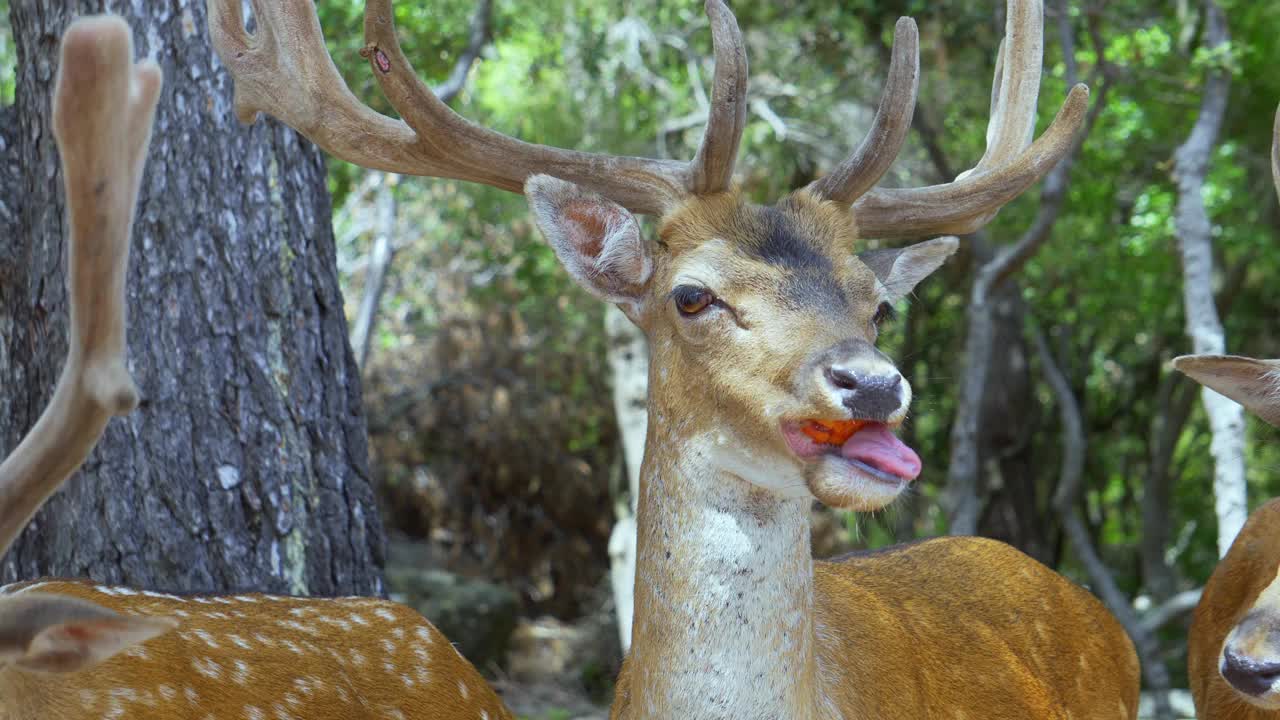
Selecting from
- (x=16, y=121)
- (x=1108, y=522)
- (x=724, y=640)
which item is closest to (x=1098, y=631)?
(x=724, y=640)

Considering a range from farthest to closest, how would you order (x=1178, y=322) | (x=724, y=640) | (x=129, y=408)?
(x=1178, y=322)
(x=724, y=640)
(x=129, y=408)

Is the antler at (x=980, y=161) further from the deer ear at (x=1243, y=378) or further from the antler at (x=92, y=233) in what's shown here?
the antler at (x=92, y=233)

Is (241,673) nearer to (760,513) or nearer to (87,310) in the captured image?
(760,513)

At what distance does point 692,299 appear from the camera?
3.52 meters

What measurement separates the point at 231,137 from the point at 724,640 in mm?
2344

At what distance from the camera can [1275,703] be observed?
356cm

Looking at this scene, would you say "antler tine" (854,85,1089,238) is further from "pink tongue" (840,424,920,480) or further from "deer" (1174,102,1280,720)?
"pink tongue" (840,424,920,480)

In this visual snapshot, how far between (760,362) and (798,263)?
0.32 m

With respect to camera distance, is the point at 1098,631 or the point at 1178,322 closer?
the point at 1098,631

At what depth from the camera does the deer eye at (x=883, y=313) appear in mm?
3743

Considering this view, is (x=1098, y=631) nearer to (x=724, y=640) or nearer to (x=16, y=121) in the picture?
(x=724, y=640)

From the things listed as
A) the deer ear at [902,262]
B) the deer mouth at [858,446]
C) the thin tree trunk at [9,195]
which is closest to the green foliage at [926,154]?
the thin tree trunk at [9,195]

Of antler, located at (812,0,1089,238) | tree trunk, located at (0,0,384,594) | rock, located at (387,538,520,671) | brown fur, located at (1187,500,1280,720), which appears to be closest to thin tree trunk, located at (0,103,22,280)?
tree trunk, located at (0,0,384,594)

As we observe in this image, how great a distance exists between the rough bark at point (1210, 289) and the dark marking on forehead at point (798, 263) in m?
3.28
